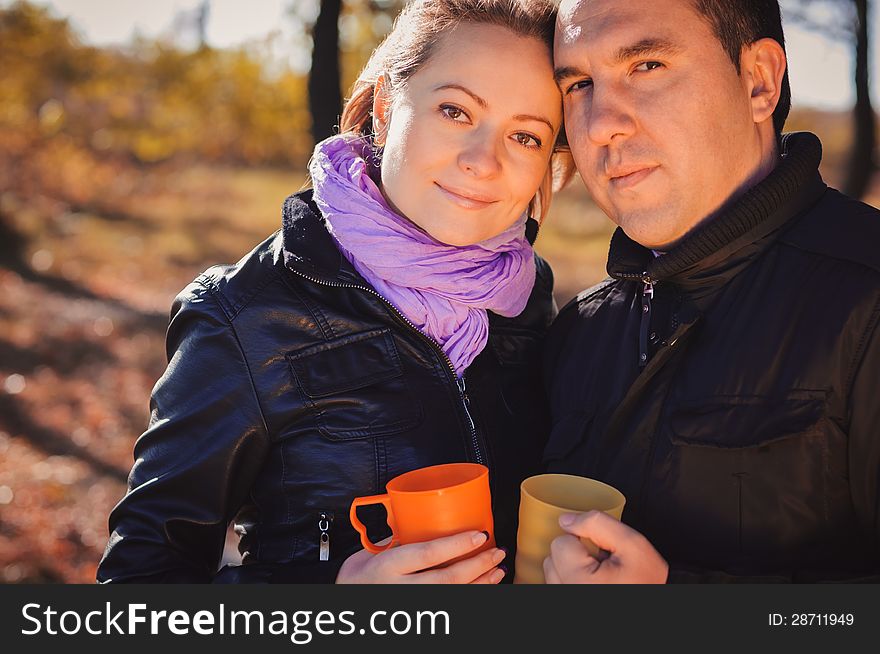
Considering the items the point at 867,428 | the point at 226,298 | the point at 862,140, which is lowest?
the point at 867,428

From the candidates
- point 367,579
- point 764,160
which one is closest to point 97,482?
point 367,579

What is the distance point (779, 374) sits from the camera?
6.24 feet

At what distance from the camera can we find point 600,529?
1.61 metres

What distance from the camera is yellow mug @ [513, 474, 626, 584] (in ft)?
5.61

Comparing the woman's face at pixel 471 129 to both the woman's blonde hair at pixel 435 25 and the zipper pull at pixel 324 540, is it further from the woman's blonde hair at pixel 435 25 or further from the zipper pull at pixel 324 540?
the zipper pull at pixel 324 540

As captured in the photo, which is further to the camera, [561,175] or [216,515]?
[561,175]

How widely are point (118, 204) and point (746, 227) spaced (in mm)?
10684

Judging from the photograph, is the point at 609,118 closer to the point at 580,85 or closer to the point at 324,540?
the point at 580,85

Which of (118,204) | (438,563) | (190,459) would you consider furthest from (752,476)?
(118,204)

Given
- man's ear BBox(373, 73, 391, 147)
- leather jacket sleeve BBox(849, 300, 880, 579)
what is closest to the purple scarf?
man's ear BBox(373, 73, 391, 147)

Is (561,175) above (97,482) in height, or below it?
above

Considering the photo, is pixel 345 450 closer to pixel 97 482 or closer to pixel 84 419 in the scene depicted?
pixel 97 482

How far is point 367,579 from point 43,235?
32.4ft

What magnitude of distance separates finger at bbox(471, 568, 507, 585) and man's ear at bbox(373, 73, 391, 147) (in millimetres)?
1363
